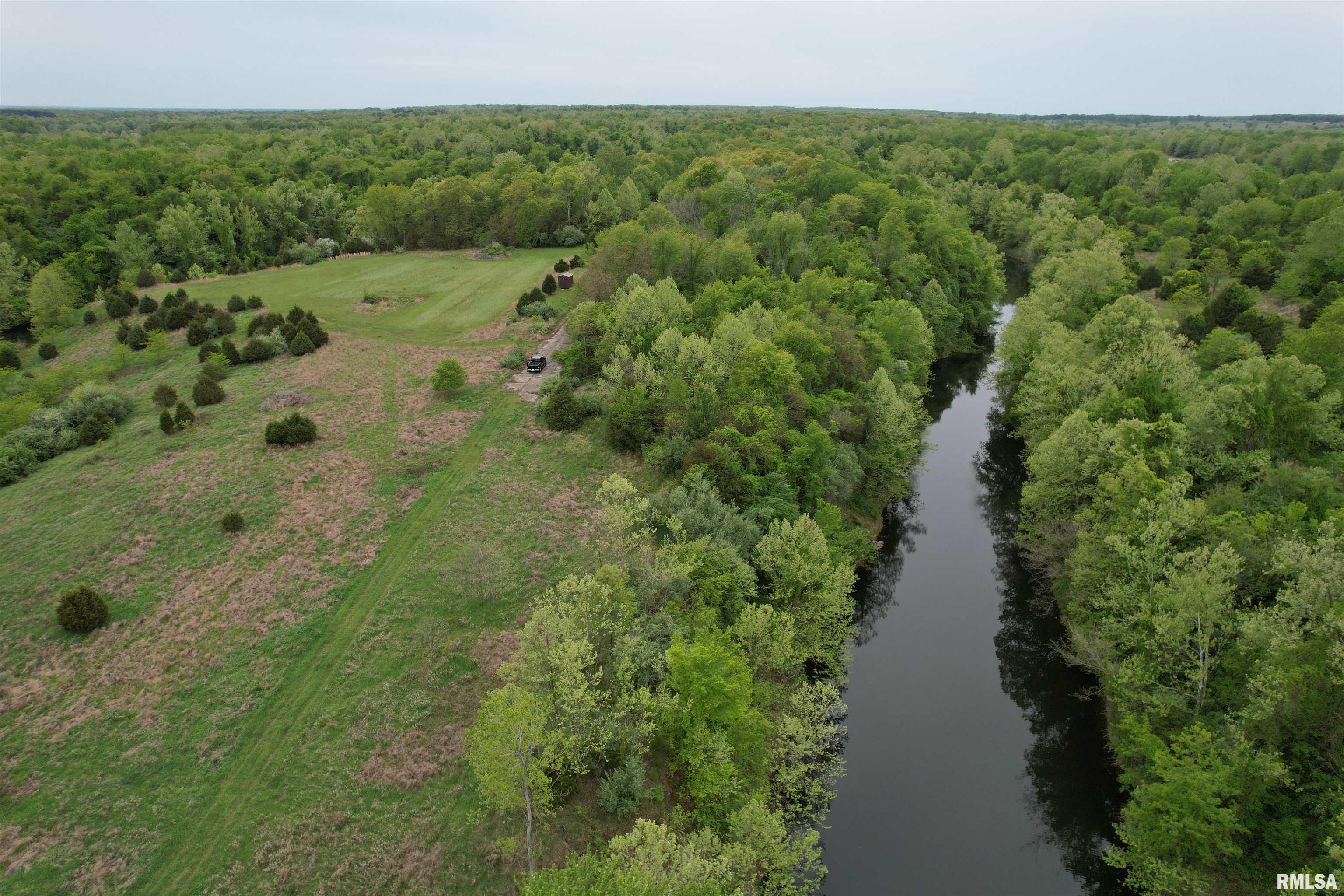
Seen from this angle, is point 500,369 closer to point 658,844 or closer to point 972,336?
point 658,844

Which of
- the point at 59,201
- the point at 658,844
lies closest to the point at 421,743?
the point at 658,844

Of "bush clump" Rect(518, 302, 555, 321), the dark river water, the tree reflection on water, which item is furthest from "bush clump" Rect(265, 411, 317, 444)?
the tree reflection on water

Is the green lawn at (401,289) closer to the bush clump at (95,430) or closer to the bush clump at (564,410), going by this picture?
the bush clump at (564,410)

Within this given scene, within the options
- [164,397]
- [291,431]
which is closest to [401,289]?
[164,397]

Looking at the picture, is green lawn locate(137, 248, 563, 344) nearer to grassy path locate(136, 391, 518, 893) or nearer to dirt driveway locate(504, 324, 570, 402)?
dirt driveway locate(504, 324, 570, 402)

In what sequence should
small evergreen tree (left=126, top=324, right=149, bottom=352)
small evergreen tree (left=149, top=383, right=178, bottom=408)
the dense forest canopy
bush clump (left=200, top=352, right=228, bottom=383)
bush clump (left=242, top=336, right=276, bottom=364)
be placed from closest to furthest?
the dense forest canopy < small evergreen tree (left=149, top=383, right=178, bottom=408) < bush clump (left=200, top=352, right=228, bottom=383) < bush clump (left=242, top=336, right=276, bottom=364) < small evergreen tree (left=126, top=324, right=149, bottom=352)

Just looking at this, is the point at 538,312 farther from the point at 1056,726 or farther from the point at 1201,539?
the point at 1201,539

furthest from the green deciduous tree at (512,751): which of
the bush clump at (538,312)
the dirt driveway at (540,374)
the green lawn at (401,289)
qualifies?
the bush clump at (538,312)
